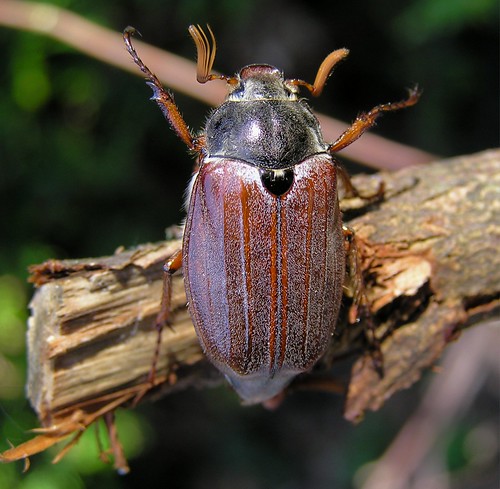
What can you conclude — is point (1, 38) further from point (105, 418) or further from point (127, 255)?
point (105, 418)

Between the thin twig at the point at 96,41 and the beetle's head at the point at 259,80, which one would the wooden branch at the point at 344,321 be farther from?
the thin twig at the point at 96,41

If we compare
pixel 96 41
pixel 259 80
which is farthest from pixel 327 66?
pixel 96 41

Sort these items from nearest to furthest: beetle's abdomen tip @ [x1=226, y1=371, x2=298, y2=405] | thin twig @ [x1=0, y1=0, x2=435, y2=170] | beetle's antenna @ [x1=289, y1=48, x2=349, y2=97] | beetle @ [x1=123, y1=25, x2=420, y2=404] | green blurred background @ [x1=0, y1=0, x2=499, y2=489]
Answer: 1. beetle @ [x1=123, y1=25, x2=420, y2=404]
2. beetle's abdomen tip @ [x1=226, y1=371, x2=298, y2=405]
3. beetle's antenna @ [x1=289, y1=48, x2=349, y2=97]
4. thin twig @ [x1=0, y1=0, x2=435, y2=170]
5. green blurred background @ [x1=0, y1=0, x2=499, y2=489]

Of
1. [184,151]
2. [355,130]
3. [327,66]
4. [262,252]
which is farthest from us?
[184,151]

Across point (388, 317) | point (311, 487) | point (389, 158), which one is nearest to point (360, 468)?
point (311, 487)

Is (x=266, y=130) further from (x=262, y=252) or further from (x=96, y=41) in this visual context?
(x=96, y=41)

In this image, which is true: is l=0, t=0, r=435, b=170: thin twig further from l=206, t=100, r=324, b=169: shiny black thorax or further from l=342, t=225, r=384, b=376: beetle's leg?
l=342, t=225, r=384, b=376: beetle's leg

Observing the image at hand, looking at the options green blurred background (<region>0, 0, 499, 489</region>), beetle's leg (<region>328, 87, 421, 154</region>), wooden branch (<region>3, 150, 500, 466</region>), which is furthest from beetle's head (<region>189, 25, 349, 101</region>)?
green blurred background (<region>0, 0, 499, 489</region>)

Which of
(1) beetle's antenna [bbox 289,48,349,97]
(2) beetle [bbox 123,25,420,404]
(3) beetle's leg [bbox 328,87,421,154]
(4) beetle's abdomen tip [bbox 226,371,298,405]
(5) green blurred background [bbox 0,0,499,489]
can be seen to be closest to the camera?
(2) beetle [bbox 123,25,420,404]
